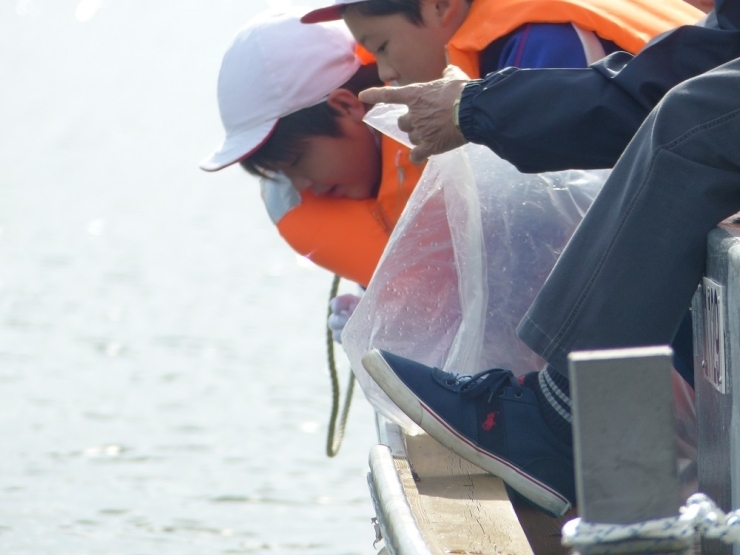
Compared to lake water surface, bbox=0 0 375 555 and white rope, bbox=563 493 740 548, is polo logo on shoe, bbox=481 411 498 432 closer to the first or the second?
white rope, bbox=563 493 740 548

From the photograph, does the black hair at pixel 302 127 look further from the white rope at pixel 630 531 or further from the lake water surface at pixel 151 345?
the lake water surface at pixel 151 345

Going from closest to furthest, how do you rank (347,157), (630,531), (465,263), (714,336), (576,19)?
(630,531), (714,336), (465,263), (576,19), (347,157)

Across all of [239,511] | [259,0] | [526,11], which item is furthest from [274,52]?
[259,0]

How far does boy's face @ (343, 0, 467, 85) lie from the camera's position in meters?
2.35

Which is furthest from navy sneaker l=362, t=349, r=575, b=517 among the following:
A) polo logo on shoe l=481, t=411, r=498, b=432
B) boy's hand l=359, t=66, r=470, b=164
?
boy's hand l=359, t=66, r=470, b=164

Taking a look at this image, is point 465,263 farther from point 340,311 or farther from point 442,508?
point 340,311

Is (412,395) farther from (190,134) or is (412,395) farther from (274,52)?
(190,134)

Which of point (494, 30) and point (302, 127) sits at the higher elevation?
point (494, 30)

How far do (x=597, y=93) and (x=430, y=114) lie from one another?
10.3 inches

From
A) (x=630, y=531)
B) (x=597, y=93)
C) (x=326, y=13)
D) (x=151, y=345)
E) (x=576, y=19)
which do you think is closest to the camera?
(x=630, y=531)

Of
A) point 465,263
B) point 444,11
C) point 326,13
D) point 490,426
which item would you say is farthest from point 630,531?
point 326,13

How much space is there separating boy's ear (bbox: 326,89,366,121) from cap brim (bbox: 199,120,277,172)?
15 centimetres

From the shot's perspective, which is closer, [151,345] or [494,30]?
[494,30]

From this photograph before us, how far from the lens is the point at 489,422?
168cm
